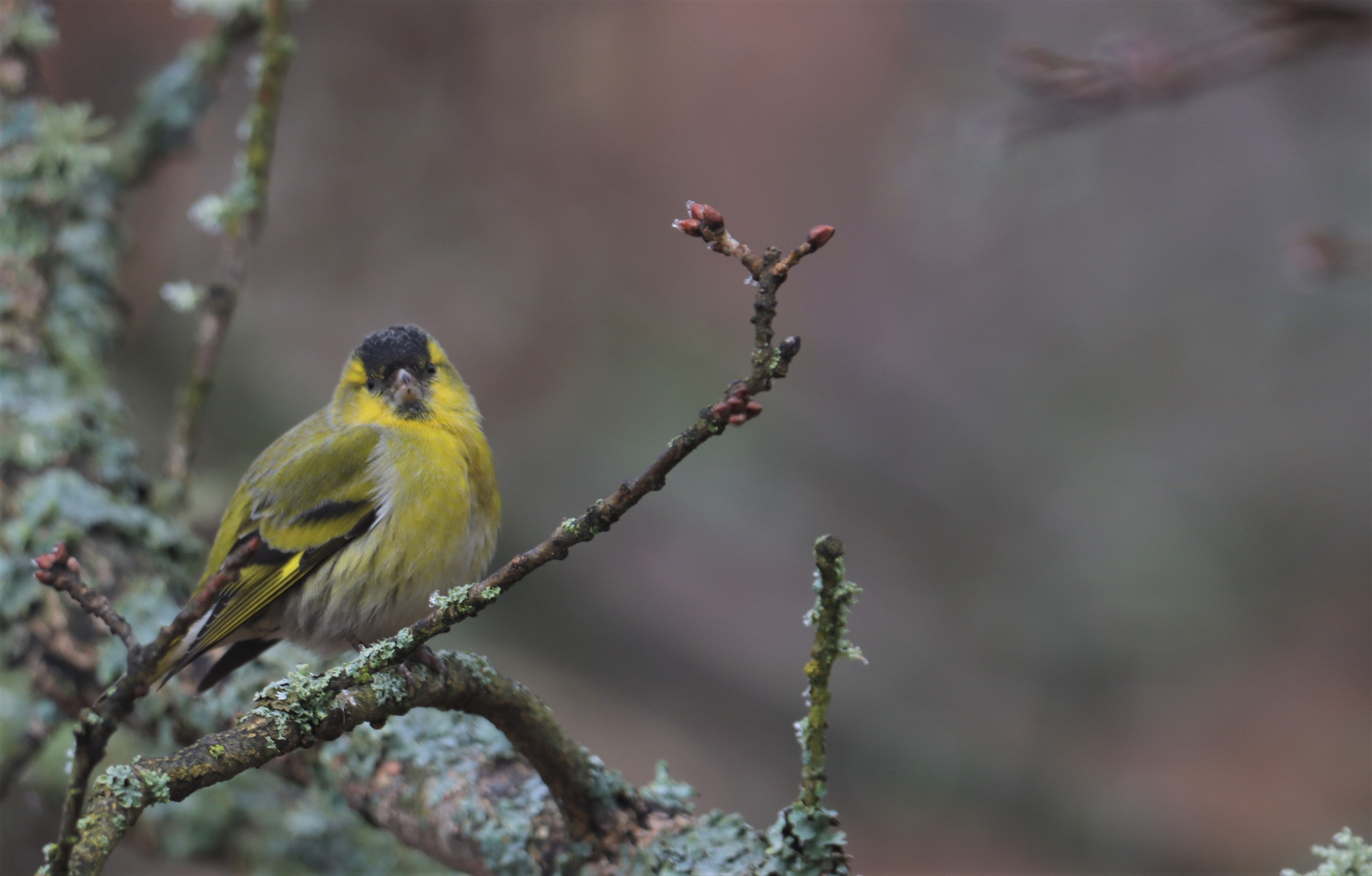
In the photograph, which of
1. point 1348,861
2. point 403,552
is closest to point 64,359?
point 403,552

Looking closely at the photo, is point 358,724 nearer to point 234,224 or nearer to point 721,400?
point 721,400

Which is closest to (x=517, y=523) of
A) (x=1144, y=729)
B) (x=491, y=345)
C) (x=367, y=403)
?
(x=491, y=345)

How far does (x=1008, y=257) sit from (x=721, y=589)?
10.6 ft

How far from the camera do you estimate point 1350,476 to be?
775 cm

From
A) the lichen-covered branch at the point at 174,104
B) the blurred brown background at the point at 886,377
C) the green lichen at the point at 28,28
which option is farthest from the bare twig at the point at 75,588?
the blurred brown background at the point at 886,377

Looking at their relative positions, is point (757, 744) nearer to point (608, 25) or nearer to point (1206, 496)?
point (1206, 496)

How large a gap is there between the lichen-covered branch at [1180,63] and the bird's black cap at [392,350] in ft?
6.37

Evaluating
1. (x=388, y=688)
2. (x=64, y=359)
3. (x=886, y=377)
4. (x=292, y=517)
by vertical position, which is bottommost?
(x=388, y=688)

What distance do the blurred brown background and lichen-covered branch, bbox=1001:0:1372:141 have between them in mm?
2424

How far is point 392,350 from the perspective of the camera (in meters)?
3.48

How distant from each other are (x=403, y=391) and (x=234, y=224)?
950mm

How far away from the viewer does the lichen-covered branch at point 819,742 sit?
1617 mm

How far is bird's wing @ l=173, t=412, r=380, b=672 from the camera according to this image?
3031 millimetres

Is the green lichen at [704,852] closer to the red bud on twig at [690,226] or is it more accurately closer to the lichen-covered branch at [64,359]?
the red bud on twig at [690,226]
